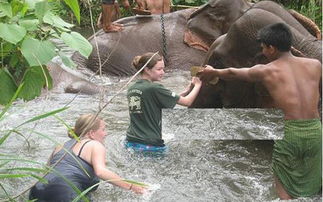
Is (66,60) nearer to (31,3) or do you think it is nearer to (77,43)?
(77,43)

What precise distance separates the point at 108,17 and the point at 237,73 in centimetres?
535

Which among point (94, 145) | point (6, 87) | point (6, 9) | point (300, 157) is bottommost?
point (300, 157)

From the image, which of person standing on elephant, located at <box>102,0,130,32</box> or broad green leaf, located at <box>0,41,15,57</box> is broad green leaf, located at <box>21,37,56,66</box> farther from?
person standing on elephant, located at <box>102,0,130,32</box>

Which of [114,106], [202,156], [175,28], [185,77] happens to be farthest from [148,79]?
[175,28]

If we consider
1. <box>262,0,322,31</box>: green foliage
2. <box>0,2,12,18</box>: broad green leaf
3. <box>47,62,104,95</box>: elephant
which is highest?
<box>0,2,12,18</box>: broad green leaf

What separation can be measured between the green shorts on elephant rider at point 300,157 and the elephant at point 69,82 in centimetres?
433

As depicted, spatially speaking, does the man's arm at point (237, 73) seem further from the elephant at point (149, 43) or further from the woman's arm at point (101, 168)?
the elephant at point (149, 43)

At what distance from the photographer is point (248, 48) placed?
212 inches

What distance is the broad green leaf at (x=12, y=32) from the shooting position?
7.79 feet

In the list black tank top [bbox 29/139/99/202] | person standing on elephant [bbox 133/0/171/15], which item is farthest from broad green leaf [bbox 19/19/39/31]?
person standing on elephant [bbox 133/0/171/15]

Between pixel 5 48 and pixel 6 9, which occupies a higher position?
pixel 6 9

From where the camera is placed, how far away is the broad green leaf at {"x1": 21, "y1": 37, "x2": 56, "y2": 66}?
238 cm

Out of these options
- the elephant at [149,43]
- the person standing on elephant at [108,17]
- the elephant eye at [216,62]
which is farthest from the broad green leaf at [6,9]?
the elephant at [149,43]

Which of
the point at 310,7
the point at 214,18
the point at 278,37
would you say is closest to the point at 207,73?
the point at 278,37
